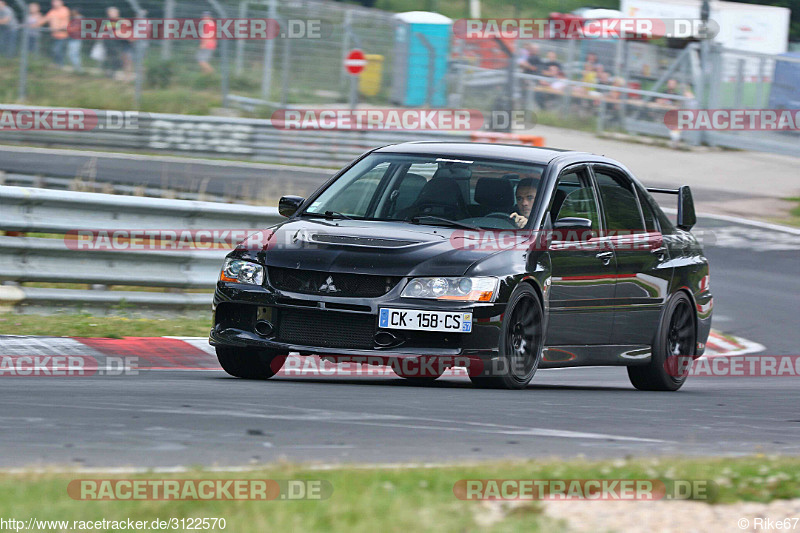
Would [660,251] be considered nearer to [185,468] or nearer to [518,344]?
[518,344]

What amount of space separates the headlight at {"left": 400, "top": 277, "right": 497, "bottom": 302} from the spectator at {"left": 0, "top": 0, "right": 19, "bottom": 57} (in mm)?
19060

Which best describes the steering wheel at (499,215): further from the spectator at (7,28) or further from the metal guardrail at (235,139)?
the spectator at (7,28)

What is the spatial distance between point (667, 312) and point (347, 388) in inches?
113

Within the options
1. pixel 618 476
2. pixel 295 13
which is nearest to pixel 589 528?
pixel 618 476

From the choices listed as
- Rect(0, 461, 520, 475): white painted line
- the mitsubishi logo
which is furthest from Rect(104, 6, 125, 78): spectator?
Rect(0, 461, 520, 475): white painted line

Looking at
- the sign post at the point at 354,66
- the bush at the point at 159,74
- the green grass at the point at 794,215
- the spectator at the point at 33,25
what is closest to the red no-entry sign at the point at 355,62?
the sign post at the point at 354,66

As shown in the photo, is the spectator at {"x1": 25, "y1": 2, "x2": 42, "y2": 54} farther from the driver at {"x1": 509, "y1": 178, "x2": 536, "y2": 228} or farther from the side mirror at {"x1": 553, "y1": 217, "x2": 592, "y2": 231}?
the side mirror at {"x1": 553, "y1": 217, "x2": 592, "y2": 231}

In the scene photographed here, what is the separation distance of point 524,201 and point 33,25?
18.5 m

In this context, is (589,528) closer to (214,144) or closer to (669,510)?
(669,510)

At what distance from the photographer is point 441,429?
630 centimetres

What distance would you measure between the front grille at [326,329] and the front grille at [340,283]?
0.12 metres

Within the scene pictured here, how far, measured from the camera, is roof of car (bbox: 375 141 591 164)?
29.5 feet

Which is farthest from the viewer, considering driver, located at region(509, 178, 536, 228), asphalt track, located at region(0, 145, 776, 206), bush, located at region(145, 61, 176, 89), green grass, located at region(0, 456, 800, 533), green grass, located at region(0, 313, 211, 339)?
bush, located at region(145, 61, 176, 89)

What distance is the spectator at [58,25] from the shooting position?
25328mm
